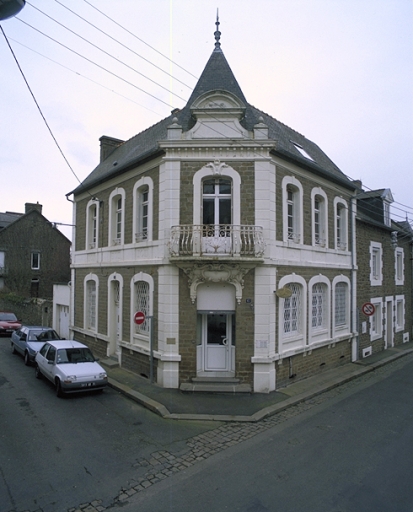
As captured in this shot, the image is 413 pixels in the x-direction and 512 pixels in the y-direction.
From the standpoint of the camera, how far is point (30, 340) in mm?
15289

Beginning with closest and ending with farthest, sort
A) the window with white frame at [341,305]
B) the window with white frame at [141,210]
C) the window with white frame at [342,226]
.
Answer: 1. the window with white frame at [141,210]
2. the window with white frame at [341,305]
3. the window with white frame at [342,226]

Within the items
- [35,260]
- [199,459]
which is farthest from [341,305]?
[35,260]

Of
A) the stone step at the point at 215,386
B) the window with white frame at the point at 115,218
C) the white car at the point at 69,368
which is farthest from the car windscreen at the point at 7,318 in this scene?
the stone step at the point at 215,386

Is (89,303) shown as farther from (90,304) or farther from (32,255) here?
(32,255)

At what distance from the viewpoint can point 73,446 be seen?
712 centimetres

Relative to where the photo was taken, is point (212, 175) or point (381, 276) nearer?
point (212, 175)

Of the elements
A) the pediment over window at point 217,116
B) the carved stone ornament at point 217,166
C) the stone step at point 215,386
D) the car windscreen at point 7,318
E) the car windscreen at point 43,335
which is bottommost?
the stone step at point 215,386

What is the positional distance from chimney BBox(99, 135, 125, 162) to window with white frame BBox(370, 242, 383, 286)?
1485cm

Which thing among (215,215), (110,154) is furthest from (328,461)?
(110,154)

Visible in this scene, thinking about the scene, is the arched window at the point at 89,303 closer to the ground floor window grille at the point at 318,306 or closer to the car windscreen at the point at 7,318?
the ground floor window grille at the point at 318,306

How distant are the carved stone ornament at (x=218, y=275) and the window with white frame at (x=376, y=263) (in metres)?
9.92

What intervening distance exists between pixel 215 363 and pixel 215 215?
4730mm

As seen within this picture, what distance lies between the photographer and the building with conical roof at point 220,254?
10742mm

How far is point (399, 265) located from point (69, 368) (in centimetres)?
1945
